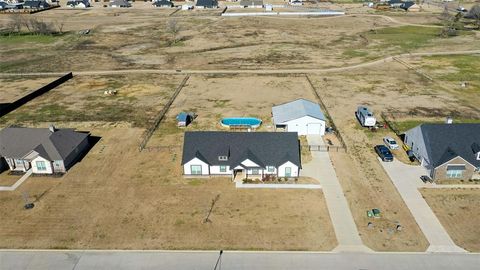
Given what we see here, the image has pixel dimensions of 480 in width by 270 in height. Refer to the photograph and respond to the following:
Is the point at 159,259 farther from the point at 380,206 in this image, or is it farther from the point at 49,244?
the point at 380,206

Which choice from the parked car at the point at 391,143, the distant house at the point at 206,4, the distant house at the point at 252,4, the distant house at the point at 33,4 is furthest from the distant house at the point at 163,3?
the parked car at the point at 391,143

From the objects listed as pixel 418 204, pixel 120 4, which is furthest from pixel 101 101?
pixel 120 4

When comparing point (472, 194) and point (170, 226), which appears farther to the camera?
point (472, 194)

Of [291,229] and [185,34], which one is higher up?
[185,34]

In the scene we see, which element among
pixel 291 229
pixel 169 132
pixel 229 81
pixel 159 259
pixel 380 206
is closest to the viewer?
pixel 159 259

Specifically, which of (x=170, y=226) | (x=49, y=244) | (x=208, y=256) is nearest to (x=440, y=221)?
(x=208, y=256)

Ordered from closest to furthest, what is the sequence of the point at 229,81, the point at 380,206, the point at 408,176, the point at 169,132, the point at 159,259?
1. the point at 159,259
2. the point at 380,206
3. the point at 408,176
4. the point at 169,132
5. the point at 229,81
